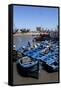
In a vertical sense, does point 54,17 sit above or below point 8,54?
above

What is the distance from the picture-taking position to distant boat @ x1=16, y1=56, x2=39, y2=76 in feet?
6.03

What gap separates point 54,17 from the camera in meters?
1.93

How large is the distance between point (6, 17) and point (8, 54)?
268 mm

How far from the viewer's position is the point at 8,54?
6.00 ft

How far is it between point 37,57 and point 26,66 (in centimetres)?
11

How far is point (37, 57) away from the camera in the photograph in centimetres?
189

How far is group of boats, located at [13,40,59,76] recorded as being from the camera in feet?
6.06

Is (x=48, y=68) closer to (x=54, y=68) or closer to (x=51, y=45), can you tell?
(x=54, y=68)

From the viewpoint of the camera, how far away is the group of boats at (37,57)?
72.7 inches

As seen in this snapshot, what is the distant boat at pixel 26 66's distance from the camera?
1.84m

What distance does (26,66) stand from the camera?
6.08 ft
